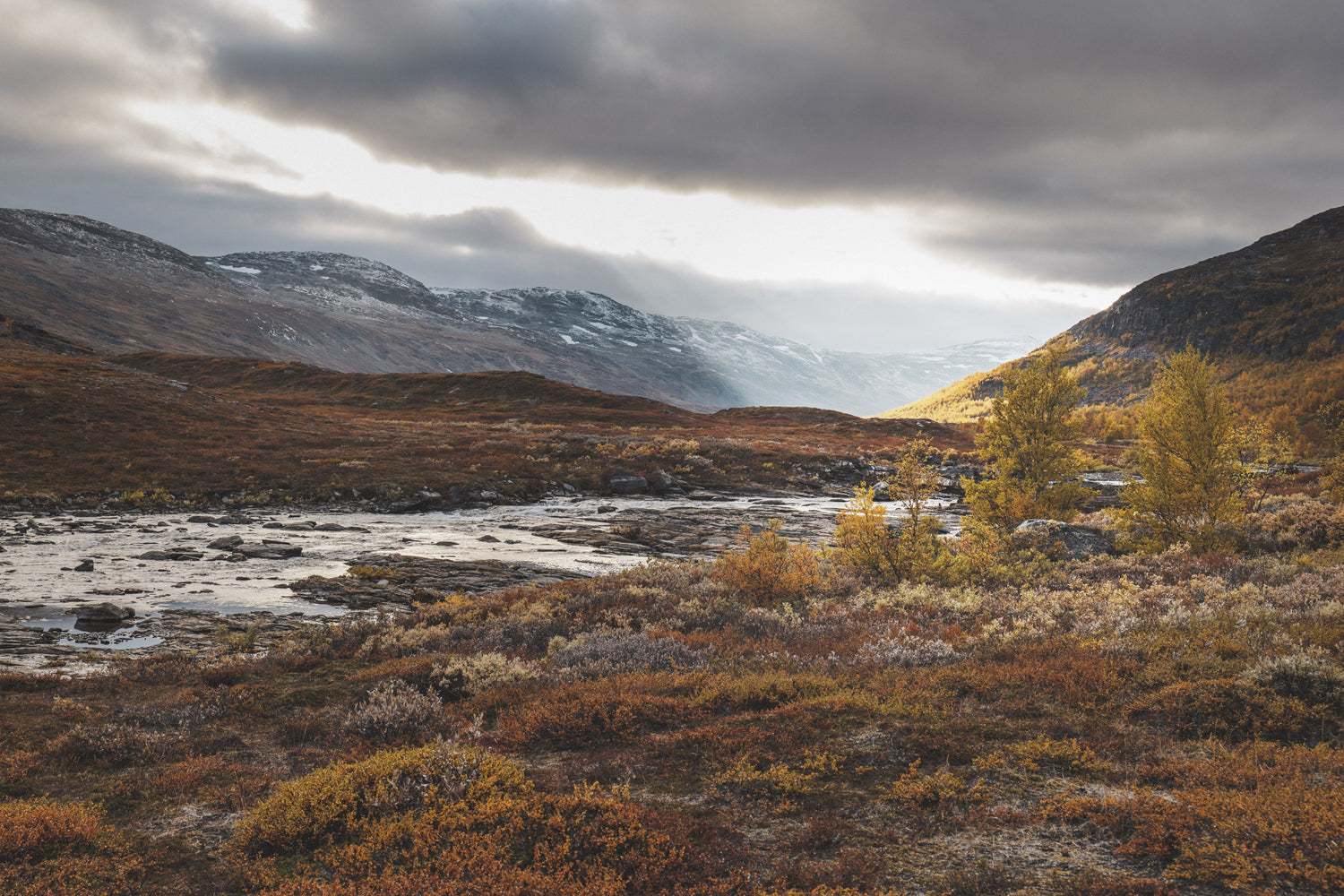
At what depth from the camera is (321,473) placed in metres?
36.8

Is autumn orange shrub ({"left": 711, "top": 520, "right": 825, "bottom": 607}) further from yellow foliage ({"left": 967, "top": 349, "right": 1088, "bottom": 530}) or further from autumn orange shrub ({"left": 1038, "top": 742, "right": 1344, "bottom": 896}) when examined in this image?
yellow foliage ({"left": 967, "top": 349, "right": 1088, "bottom": 530})

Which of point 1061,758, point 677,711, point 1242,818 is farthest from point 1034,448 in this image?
point 1242,818

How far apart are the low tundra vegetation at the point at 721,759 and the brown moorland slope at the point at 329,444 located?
1049 inches

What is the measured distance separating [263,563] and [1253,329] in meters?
200

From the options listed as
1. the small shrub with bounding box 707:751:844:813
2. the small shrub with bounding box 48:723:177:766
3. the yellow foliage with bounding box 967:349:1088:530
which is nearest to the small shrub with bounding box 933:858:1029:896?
the small shrub with bounding box 707:751:844:813

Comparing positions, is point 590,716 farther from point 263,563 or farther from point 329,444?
point 329,444

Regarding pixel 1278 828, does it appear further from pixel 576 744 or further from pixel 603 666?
pixel 603 666

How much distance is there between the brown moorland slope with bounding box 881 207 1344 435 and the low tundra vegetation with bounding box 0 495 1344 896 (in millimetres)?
108468

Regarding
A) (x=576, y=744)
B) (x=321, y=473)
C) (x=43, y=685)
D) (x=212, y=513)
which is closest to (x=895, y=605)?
(x=576, y=744)

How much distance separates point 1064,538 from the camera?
20828 millimetres

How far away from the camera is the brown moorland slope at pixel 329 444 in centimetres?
3303

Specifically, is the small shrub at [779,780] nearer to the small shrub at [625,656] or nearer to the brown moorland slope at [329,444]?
the small shrub at [625,656]

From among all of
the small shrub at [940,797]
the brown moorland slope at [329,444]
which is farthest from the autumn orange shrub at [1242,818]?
the brown moorland slope at [329,444]

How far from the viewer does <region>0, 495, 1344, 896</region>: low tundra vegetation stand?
495cm
